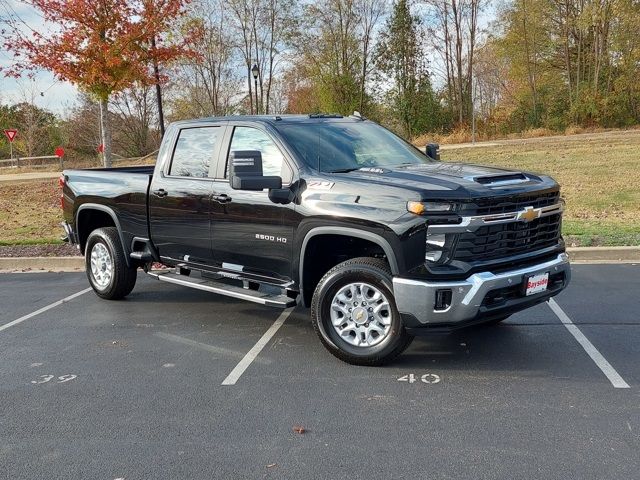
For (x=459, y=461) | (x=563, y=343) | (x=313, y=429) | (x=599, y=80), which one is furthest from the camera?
(x=599, y=80)

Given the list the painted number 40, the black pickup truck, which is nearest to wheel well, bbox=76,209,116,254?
the black pickup truck

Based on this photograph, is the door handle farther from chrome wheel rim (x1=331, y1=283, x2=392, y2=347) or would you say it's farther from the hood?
chrome wheel rim (x1=331, y1=283, x2=392, y2=347)

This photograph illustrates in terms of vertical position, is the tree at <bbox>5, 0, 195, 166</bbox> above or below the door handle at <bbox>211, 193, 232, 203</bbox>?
above

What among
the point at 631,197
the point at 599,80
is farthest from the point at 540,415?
the point at 599,80

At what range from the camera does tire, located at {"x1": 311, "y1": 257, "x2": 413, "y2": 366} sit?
185 inches

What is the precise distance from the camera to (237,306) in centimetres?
696

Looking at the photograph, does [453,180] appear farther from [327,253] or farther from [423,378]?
[423,378]

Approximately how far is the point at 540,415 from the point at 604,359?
1.27 meters

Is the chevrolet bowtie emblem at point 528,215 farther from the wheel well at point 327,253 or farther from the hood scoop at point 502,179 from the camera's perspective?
the wheel well at point 327,253

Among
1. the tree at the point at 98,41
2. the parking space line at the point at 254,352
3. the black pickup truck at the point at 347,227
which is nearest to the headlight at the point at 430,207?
the black pickup truck at the point at 347,227

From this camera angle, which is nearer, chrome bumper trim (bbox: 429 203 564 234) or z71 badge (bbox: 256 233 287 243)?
chrome bumper trim (bbox: 429 203 564 234)

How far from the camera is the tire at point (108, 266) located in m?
7.04

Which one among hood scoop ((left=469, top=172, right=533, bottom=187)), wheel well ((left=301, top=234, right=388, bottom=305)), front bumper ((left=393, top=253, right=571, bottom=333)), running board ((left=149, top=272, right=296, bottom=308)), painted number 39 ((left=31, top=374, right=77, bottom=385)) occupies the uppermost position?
hood scoop ((left=469, top=172, right=533, bottom=187))

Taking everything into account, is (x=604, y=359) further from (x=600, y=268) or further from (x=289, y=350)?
(x=600, y=268)
